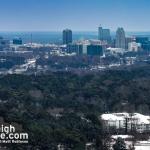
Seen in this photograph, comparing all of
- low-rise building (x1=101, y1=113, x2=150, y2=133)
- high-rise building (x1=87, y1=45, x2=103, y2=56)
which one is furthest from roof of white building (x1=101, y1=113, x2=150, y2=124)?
high-rise building (x1=87, y1=45, x2=103, y2=56)

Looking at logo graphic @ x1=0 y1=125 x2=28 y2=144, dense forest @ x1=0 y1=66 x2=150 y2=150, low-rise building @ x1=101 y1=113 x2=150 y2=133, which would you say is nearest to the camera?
logo graphic @ x1=0 y1=125 x2=28 y2=144

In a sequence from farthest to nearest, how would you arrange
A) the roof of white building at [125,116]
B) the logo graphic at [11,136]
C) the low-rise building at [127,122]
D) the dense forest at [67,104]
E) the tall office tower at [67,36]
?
the tall office tower at [67,36] → the roof of white building at [125,116] → the low-rise building at [127,122] → the dense forest at [67,104] → the logo graphic at [11,136]

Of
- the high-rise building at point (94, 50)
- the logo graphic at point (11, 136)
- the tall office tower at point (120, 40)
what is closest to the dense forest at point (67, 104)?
the logo graphic at point (11, 136)

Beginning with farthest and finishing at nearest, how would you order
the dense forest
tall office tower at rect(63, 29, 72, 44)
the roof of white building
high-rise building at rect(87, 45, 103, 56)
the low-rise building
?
1. tall office tower at rect(63, 29, 72, 44)
2. high-rise building at rect(87, 45, 103, 56)
3. the roof of white building
4. the low-rise building
5. the dense forest

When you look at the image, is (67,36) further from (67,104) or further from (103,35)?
(67,104)

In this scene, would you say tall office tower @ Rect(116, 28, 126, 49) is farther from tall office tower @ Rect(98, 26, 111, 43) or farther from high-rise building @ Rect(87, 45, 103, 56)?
tall office tower @ Rect(98, 26, 111, 43)

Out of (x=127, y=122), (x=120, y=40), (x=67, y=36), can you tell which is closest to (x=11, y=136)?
(x=127, y=122)

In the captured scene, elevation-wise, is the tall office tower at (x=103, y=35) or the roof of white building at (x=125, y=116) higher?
the roof of white building at (x=125, y=116)

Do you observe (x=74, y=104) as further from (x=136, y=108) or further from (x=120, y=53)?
(x=120, y=53)

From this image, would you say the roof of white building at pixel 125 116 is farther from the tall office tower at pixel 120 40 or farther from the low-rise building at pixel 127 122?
the tall office tower at pixel 120 40
